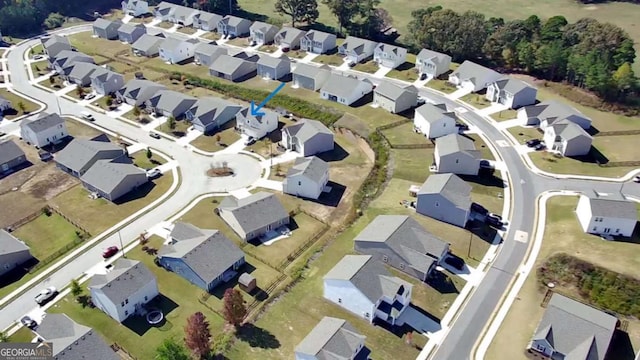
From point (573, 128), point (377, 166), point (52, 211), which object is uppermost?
point (573, 128)

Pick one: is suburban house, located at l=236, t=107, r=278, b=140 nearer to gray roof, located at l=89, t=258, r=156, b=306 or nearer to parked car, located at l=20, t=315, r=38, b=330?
gray roof, located at l=89, t=258, r=156, b=306

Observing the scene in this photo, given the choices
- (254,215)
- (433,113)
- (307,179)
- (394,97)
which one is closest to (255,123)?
(307,179)

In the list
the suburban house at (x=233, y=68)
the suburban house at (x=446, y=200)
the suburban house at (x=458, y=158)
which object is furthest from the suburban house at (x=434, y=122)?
the suburban house at (x=233, y=68)

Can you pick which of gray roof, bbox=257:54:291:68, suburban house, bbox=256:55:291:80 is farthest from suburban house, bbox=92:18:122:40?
suburban house, bbox=256:55:291:80

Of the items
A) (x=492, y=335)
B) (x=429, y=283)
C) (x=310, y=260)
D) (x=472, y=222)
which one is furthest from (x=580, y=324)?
(x=310, y=260)

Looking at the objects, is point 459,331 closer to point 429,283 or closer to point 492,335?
point 492,335

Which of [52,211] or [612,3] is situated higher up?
[612,3]
